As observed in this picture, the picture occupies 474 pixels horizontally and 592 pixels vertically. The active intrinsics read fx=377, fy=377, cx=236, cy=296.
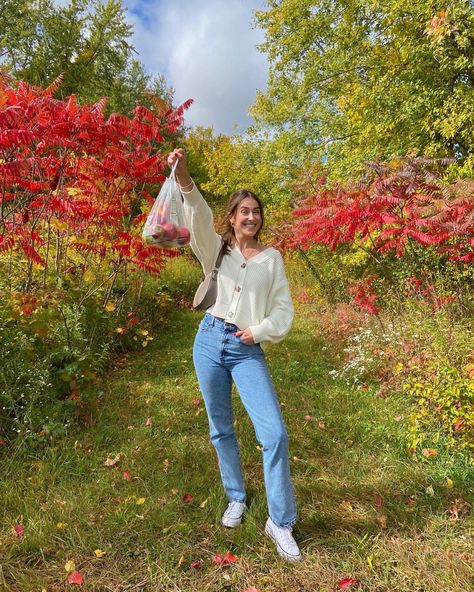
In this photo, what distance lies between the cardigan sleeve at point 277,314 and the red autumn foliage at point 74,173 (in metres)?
2.22

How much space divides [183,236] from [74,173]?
3162mm

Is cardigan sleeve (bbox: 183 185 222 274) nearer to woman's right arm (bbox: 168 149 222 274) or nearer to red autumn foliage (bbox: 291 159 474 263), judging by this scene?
woman's right arm (bbox: 168 149 222 274)

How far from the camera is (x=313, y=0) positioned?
10070 mm

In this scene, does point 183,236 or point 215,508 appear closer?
point 183,236

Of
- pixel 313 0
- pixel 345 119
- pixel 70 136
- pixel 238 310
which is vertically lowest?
pixel 238 310

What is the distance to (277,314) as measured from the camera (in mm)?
2121

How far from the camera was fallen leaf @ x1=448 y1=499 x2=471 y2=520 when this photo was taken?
2.27 m

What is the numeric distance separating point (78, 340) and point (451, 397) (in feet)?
11.2

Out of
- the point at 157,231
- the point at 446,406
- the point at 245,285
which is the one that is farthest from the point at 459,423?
the point at 157,231

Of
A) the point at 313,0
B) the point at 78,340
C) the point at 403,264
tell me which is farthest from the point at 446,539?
the point at 313,0

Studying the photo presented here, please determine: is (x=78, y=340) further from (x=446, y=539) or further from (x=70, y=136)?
(x=446, y=539)

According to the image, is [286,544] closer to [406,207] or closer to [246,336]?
[246,336]

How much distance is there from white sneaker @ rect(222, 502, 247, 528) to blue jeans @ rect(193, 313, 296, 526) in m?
0.04

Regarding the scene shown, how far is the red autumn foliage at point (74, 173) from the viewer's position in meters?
3.36
